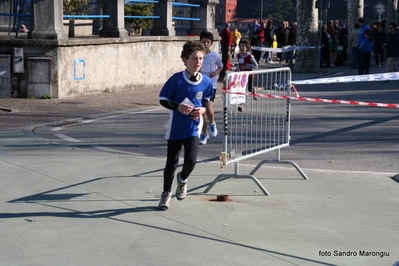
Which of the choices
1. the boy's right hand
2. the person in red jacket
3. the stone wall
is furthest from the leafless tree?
the boy's right hand

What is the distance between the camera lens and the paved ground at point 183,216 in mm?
6152

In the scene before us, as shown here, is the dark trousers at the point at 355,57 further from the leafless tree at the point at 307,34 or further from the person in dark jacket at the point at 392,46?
the person in dark jacket at the point at 392,46

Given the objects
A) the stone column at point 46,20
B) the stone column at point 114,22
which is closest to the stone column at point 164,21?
the stone column at point 114,22

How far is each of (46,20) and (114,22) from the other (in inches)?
132

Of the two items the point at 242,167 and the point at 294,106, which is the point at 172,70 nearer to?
the point at 294,106

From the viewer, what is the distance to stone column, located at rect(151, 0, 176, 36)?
23.7 metres

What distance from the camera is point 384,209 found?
7.77 m

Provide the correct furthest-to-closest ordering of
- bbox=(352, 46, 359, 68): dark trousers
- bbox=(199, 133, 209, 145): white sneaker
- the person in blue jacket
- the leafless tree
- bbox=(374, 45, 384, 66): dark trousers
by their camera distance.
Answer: bbox=(374, 45, 384, 66): dark trousers < bbox=(352, 46, 359, 68): dark trousers < the leafless tree < the person in blue jacket < bbox=(199, 133, 209, 145): white sneaker

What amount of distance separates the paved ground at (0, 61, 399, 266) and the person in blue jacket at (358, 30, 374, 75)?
17160 mm

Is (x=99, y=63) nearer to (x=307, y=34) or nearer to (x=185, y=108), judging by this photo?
(x=307, y=34)

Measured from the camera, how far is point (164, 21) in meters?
23.8

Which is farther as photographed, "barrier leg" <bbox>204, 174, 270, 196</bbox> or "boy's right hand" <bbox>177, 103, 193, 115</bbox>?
"barrier leg" <bbox>204, 174, 270, 196</bbox>

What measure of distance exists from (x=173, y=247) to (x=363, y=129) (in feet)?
27.0

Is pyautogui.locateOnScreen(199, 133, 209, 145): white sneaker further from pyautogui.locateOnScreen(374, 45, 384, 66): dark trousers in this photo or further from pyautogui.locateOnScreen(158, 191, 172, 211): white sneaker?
pyautogui.locateOnScreen(374, 45, 384, 66): dark trousers
